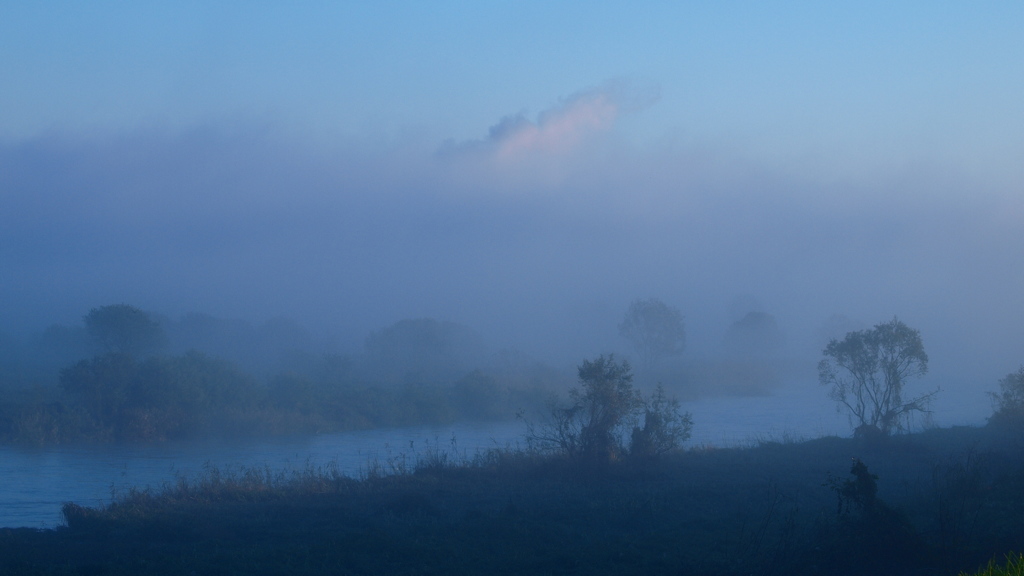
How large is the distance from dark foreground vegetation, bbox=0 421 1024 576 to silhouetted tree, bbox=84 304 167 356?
130ft

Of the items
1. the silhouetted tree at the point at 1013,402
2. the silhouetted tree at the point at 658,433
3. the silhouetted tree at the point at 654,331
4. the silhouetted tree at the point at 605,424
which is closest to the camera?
the silhouetted tree at the point at 605,424

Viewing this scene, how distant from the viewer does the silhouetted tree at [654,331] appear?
234 feet

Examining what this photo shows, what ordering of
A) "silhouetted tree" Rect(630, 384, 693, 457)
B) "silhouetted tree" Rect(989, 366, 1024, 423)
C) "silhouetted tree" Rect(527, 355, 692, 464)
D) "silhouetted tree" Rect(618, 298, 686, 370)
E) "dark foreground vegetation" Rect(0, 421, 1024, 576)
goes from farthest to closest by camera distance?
"silhouetted tree" Rect(618, 298, 686, 370) < "silhouetted tree" Rect(989, 366, 1024, 423) < "silhouetted tree" Rect(630, 384, 693, 457) < "silhouetted tree" Rect(527, 355, 692, 464) < "dark foreground vegetation" Rect(0, 421, 1024, 576)

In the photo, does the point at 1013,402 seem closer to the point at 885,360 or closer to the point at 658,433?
the point at 885,360

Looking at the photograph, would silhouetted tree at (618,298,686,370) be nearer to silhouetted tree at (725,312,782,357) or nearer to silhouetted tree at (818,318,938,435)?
silhouetted tree at (725,312,782,357)

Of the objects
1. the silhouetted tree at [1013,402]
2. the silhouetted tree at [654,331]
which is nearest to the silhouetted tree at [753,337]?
the silhouetted tree at [654,331]

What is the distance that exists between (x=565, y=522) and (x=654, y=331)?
192ft

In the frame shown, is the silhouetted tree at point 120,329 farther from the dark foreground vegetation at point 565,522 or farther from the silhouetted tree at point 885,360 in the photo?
the silhouetted tree at point 885,360

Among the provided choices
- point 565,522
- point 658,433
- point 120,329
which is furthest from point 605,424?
point 120,329

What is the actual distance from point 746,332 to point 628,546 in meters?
76.6

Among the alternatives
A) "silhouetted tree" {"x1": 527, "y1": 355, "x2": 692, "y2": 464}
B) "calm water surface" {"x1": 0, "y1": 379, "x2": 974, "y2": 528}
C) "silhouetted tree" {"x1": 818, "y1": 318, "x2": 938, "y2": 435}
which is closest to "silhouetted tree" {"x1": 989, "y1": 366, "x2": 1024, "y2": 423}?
"silhouetted tree" {"x1": 818, "y1": 318, "x2": 938, "y2": 435}

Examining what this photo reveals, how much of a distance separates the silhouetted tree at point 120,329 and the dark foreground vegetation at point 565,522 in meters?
39.5

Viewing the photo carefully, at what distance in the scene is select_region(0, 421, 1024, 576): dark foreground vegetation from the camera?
33.6ft

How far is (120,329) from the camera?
53.9m
